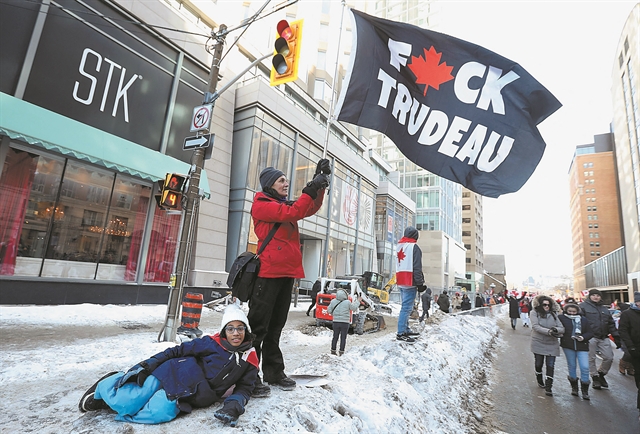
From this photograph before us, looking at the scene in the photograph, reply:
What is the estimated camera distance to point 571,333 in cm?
644

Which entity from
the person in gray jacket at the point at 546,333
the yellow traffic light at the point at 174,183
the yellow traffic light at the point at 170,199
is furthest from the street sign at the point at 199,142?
the person in gray jacket at the point at 546,333

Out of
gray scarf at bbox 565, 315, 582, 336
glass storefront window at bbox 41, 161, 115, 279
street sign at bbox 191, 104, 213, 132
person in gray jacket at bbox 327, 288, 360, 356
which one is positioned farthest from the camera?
glass storefront window at bbox 41, 161, 115, 279

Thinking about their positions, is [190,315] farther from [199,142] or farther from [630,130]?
[630,130]

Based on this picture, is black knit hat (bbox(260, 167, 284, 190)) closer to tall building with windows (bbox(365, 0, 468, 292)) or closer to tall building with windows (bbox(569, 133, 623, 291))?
tall building with windows (bbox(365, 0, 468, 292))

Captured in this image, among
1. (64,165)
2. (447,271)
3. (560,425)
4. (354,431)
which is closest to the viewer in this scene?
(354,431)

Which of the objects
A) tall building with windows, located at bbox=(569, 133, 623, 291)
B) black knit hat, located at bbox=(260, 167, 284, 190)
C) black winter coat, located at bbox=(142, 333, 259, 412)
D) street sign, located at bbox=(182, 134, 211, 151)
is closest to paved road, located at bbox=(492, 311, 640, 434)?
black winter coat, located at bbox=(142, 333, 259, 412)

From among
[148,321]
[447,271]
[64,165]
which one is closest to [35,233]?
[64,165]

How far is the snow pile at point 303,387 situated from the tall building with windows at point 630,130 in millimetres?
50609

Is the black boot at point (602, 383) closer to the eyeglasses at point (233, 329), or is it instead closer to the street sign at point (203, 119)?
the eyeglasses at point (233, 329)

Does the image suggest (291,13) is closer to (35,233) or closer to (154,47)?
(154,47)

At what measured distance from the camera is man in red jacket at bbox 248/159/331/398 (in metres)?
3.08

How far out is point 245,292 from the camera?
→ 307 cm

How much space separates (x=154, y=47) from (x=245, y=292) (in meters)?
Answer: 15.6

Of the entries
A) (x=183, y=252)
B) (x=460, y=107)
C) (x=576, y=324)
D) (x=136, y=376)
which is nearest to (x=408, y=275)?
(x=460, y=107)
